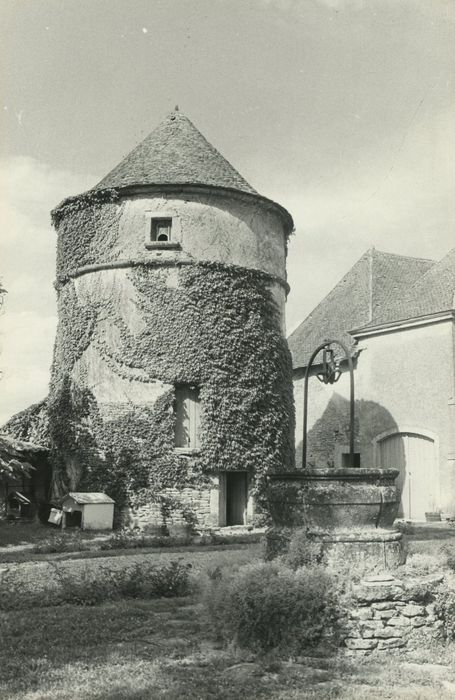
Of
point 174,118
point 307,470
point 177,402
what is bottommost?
point 307,470

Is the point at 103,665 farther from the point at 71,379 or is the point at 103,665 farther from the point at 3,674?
the point at 71,379

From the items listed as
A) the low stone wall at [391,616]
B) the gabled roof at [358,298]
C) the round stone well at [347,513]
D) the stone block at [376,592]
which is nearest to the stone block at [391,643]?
the low stone wall at [391,616]

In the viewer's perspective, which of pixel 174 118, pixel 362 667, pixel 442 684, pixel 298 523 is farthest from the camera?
pixel 174 118

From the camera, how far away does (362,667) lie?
21.1 feet

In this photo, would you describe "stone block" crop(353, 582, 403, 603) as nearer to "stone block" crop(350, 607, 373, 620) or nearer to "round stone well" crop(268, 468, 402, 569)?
"stone block" crop(350, 607, 373, 620)

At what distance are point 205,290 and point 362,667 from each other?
581 inches

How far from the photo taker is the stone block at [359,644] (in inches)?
268

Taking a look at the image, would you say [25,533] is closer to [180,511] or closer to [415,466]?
[180,511]

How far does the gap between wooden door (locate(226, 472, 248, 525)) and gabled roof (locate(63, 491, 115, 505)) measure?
11.0ft

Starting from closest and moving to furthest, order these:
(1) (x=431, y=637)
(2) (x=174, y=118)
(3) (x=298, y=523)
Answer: (1) (x=431, y=637) < (3) (x=298, y=523) < (2) (x=174, y=118)

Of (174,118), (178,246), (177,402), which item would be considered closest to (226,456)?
(177,402)

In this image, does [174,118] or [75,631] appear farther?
[174,118]

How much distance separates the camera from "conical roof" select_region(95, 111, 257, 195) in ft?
68.7

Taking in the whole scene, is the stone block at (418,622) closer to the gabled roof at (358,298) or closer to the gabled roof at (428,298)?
the gabled roof at (428,298)
